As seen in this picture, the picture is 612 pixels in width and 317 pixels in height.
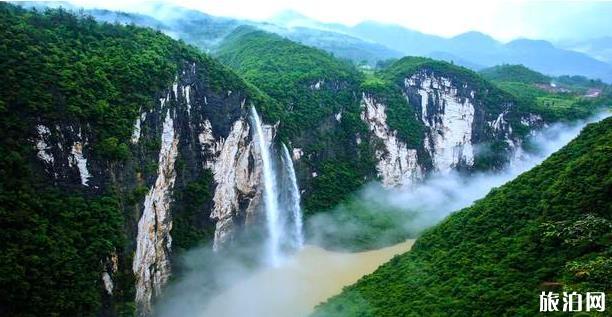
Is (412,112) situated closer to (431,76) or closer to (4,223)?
(431,76)

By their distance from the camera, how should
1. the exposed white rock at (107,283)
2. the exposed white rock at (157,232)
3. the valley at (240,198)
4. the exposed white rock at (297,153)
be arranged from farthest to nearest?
1. the exposed white rock at (297,153)
2. the exposed white rock at (157,232)
3. the exposed white rock at (107,283)
4. the valley at (240,198)

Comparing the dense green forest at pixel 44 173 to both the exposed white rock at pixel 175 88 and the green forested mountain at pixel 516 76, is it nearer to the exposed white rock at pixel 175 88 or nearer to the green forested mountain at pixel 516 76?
the exposed white rock at pixel 175 88

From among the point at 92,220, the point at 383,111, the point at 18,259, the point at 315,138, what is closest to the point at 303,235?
the point at 315,138

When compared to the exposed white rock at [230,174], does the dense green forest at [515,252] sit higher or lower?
lower

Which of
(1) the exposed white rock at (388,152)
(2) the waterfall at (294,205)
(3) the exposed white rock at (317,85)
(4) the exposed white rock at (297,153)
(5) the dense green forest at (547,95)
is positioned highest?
(5) the dense green forest at (547,95)

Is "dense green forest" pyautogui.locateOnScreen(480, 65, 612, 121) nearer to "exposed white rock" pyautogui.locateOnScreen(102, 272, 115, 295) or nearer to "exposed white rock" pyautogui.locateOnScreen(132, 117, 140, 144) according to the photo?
"exposed white rock" pyautogui.locateOnScreen(132, 117, 140, 144)

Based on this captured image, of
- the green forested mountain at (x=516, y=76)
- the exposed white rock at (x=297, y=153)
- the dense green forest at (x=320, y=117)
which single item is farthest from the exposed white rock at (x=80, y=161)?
the green forested mountain at (x=516, y=76)

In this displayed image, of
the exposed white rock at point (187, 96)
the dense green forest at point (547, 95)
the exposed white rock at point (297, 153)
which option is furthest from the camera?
the dense green forest at point (547, 95)
